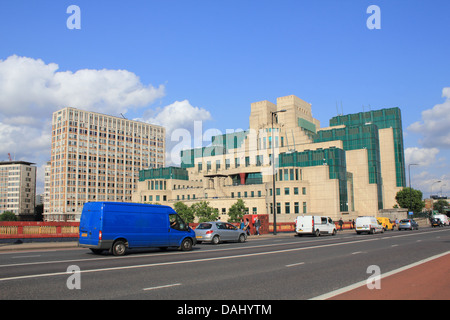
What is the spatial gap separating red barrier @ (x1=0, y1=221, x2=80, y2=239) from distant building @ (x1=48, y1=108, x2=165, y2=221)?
130 metres

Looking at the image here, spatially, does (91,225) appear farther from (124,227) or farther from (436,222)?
(436,222)

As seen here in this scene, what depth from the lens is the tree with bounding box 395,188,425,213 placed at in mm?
108250

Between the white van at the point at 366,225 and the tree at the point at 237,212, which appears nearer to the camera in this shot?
the white van at the point at 366,225

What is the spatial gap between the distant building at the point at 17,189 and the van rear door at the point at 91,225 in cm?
17790

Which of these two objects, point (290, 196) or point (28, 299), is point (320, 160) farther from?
point (28, 299)

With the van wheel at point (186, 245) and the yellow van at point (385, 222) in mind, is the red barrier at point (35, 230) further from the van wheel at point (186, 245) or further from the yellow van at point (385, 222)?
the yellow van at point (385, 222)

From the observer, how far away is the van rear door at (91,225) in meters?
16.9

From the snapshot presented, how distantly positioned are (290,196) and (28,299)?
84838 mm

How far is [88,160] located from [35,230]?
→ 136887 millimetres

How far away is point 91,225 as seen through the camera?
1722 cm

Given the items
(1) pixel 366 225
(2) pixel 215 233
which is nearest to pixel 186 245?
(2) pixel 215 233

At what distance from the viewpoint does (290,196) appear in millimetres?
90250

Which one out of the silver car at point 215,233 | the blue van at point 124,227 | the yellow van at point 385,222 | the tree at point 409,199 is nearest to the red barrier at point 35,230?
the silver car at point 215,233
